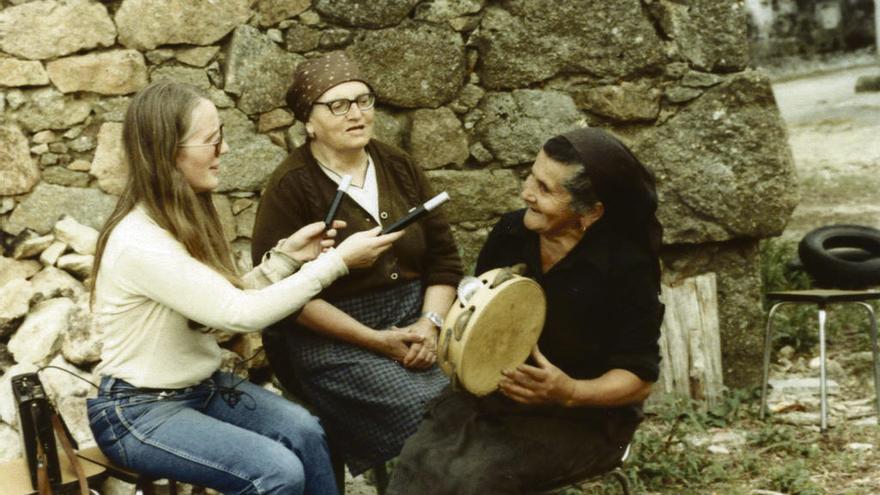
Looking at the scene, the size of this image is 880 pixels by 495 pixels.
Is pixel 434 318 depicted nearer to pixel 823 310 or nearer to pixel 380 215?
pixel 380 215

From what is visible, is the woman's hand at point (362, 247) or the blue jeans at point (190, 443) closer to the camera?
the blue jeans at point (190, 443)

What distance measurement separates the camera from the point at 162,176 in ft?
9.66

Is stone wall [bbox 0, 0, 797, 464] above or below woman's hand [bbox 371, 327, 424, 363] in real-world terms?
above

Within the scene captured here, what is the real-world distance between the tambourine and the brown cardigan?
2.58ft

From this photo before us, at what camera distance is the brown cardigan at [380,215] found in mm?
3555

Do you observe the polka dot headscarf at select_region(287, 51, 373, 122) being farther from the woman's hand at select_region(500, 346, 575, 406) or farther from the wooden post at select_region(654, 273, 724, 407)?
the wooden post at select_region(654, 273, 724, 407)

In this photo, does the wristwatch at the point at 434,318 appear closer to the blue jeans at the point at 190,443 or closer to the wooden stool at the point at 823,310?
the blue jeans at the point at 190,443

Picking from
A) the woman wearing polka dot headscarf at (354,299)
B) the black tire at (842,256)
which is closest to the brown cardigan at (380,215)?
the woman wearing polka dot headscarf at (354,299)

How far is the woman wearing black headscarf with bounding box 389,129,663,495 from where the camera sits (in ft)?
9.53


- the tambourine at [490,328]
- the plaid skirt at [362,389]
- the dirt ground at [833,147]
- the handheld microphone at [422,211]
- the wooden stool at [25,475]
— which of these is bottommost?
the dirt ground at [833,147]

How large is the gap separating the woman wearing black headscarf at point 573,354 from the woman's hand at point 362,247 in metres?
0.41

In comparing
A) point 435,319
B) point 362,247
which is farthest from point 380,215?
point 362,247

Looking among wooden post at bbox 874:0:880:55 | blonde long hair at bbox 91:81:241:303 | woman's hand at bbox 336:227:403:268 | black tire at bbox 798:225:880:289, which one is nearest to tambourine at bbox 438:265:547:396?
woman's hand at bbox 336:227:403:268

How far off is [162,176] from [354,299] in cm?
89
